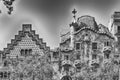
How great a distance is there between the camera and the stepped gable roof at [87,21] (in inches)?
2508

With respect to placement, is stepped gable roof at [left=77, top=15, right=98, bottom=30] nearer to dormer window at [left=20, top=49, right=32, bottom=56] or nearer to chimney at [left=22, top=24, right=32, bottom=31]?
chimney at [left=22, top=24, right=32, bottom=31]

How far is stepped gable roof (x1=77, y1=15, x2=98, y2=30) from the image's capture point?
2508 inches

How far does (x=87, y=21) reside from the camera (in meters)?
64.2

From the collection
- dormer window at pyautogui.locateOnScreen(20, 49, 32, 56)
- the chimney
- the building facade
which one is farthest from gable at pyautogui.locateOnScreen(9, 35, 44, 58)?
the chimney

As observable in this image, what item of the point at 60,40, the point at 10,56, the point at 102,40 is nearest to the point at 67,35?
the point at 60,40

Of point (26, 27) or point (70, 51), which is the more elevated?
point (26, 27)

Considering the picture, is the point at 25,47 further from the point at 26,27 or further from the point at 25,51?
the point at 26,27

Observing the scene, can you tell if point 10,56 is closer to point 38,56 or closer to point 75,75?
point 38,56

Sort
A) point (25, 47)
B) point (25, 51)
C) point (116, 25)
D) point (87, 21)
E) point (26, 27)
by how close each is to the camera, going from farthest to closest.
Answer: point (87, 21), point (116, 25), point (26, 27), point (25, 51), point (25, 47)

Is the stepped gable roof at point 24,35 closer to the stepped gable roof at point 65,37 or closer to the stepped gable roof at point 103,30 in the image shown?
the stepped gable roof at point 65,37

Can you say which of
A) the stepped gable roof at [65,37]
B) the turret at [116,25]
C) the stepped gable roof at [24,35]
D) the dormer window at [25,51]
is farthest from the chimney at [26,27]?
the turret at [116,25]

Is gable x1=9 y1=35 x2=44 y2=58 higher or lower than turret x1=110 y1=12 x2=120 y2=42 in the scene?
lower

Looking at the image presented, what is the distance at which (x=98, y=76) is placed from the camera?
5303 centimetres

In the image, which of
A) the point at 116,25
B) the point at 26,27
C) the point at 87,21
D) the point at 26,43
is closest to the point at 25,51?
the point at 26,43
